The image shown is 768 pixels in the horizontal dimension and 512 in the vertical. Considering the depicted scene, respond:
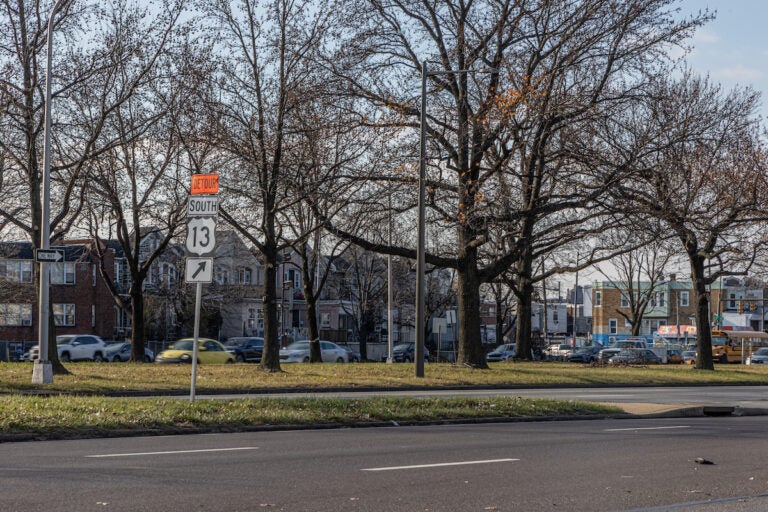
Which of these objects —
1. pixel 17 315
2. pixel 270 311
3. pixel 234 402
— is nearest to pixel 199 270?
pixel 234 402

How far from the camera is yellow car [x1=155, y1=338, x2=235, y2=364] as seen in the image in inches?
1513

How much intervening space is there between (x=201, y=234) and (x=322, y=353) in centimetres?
3215

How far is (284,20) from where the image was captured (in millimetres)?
28391

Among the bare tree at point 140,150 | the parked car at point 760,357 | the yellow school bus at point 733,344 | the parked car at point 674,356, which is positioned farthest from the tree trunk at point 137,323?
the parked car at point 760,357

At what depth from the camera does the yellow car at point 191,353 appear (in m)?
38.4

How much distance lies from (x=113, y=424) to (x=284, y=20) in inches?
711

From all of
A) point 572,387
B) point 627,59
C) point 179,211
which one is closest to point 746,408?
point 572,387

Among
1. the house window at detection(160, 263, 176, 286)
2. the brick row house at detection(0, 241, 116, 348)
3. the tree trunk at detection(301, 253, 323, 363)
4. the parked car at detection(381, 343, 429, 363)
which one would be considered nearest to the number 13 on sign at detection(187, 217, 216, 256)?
the tree trunk at detection(301, 253, 323, 363)

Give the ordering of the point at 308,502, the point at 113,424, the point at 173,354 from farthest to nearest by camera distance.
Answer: the point at 173,354
the point at 113,424
the point at 308,502

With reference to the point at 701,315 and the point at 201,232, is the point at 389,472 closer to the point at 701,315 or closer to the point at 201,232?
the point at 201,232

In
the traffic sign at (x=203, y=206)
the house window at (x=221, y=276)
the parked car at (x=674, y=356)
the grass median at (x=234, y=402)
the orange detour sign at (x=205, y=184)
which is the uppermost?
the house window at (x=221, y=276)

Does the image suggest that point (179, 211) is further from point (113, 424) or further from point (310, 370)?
point (113, 424)

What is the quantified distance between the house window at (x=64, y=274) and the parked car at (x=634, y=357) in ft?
117

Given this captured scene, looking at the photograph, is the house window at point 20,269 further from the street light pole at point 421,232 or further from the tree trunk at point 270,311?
the street light pole at point 421,232
